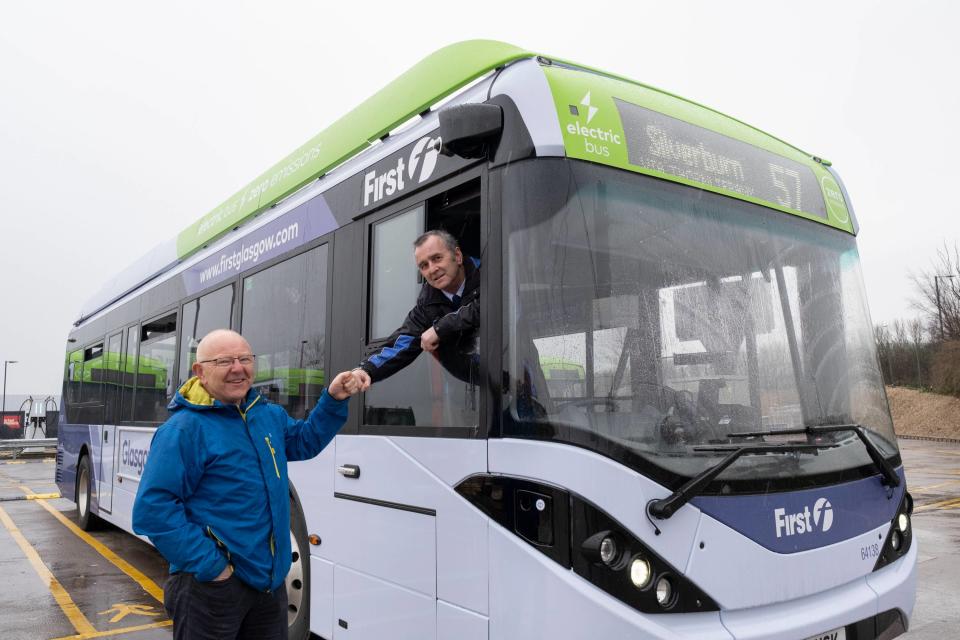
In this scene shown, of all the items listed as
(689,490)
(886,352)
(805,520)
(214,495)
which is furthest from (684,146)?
(886,352)

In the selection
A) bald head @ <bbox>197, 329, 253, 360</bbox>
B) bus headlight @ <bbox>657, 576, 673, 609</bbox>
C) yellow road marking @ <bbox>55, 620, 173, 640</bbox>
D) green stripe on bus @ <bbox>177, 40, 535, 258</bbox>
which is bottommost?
yellow road marking @ <bbox>55, 620, 173, 640</bbox>

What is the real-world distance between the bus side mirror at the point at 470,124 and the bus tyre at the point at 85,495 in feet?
27.6

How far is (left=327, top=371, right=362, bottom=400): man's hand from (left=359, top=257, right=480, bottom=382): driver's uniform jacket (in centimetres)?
32

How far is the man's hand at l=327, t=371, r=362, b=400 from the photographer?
311 centimetres

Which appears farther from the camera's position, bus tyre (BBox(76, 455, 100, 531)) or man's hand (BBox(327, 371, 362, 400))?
bus tyre (BBox(76, 455, 100, 531))

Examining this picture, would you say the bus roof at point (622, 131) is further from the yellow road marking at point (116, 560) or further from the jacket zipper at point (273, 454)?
the yellow road marking at point (116, 560)

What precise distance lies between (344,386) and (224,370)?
0.53m

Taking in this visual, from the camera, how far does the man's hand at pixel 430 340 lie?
10.3 feet

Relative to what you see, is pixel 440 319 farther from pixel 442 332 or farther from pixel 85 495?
pixel 85 495

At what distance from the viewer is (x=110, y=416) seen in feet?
28.2

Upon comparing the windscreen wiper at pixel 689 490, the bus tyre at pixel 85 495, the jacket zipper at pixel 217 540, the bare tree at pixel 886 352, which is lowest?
the bus tyre at pixel 85 495

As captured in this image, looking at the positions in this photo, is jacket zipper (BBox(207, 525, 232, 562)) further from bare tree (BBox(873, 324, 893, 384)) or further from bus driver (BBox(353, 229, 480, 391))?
bare tree (BBox(873, 324, 893, 384))

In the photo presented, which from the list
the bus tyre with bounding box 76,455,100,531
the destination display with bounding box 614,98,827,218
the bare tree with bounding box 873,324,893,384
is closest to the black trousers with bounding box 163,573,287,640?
the destination display with bounding box 614,98,827,218

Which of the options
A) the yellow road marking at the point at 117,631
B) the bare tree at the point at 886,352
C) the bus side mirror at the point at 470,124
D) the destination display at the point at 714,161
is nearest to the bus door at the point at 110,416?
the yellow road marking at the point at 117,631
